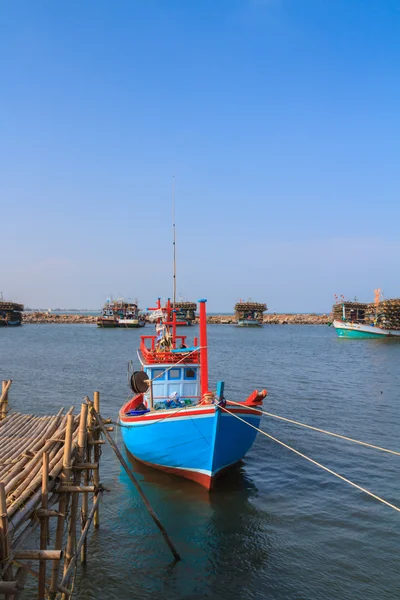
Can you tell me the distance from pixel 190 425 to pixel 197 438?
47 centimetres

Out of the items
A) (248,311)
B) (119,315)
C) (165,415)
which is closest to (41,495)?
(165,415)

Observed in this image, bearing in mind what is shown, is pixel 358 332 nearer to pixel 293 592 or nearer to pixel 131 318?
pixel 131 318

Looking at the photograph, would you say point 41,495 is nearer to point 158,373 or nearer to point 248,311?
point 158,373

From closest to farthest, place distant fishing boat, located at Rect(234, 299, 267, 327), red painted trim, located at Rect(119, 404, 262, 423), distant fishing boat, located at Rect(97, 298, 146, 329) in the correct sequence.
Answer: red painted trim, located at Rect(119, 404, 262, 423) → distant fishing boat, located at Rect(97, 298, 146, 329) → distant fishing boat, located at Rect(234, 299, 267, 327)

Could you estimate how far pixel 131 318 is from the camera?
124688 mm

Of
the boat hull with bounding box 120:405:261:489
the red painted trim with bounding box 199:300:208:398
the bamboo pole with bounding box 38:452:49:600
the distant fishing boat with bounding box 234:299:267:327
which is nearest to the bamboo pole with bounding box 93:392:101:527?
the boat hull with bounding box 120:405:261:489

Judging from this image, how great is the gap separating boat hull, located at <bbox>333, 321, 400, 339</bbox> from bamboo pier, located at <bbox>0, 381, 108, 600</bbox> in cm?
8940

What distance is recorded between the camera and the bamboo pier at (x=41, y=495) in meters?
6.39

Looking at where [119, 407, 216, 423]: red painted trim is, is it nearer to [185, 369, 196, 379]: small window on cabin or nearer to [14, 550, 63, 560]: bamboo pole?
[185, 369, 196, 379]: small window on cabin

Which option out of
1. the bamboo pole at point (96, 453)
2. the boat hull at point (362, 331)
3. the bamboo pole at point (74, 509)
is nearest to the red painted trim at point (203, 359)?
the bamboo pole at point (96, 453)

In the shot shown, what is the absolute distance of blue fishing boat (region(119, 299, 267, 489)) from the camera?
14.3 meters

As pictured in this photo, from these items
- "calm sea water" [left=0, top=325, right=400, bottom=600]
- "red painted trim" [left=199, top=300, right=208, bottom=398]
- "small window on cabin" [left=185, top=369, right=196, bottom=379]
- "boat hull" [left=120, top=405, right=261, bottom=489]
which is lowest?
"calm sea water" [left=0, top=325, right=400, bottom=600]

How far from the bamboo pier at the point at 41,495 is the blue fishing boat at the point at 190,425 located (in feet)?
11.1

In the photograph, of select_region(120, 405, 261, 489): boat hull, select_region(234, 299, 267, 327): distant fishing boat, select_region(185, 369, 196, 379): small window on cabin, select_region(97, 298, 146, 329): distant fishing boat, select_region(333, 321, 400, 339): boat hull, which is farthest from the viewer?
select_region(234, 299, 267, 327): distant fishing boat
